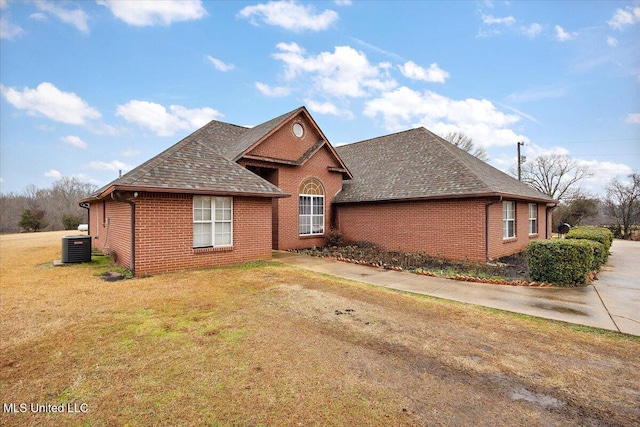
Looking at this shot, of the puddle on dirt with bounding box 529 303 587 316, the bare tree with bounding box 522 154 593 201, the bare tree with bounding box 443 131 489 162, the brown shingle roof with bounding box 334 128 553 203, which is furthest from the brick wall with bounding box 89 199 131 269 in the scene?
the bare tree with bounding box 522 154 593 201

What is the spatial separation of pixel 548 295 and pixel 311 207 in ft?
37.0

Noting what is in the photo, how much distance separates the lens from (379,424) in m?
2.60

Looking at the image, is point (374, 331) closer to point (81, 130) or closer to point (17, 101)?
point (17, 101)

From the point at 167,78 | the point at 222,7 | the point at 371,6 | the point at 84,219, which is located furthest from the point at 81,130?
the point at 371,6

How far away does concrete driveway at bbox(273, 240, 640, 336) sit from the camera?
5582 millimetres

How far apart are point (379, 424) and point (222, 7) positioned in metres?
16.8

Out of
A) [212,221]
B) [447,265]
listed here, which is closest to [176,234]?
[212,221]

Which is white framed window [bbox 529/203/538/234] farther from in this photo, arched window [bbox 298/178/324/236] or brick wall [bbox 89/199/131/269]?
brick wall [bbox 89/199/131/269]

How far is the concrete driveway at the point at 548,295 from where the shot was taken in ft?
18.3

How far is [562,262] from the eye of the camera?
805cm

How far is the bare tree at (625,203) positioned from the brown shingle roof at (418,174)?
20491 millimetres

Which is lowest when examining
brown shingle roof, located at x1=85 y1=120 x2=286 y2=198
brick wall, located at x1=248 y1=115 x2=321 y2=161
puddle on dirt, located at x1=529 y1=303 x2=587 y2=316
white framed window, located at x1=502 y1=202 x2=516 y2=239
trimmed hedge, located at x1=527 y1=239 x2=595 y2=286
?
puddle on dirt, located at x1=529 y1=303 x2=587 y2=316

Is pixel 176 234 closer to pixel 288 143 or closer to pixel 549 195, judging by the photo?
pixel 288 143

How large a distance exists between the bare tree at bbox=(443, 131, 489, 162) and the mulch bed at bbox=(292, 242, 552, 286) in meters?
31.4
